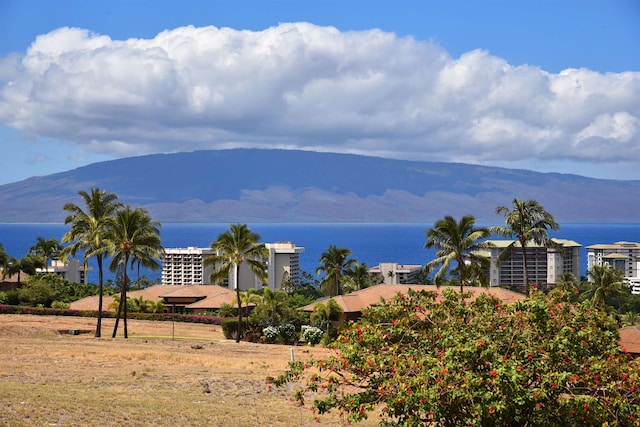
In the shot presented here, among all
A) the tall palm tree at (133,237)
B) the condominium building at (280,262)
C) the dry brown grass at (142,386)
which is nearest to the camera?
the dry brown grass at (142,386)

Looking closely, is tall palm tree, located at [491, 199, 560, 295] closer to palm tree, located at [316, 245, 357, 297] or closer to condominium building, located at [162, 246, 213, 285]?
palm tree, located at [316, 245, 357, 297]

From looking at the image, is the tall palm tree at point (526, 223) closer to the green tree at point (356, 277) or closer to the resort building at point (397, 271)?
the green tree at point (356, 277)

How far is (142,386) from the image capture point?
2420 centimetres

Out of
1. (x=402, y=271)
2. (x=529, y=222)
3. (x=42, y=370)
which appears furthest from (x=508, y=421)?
(x=402, y=271)

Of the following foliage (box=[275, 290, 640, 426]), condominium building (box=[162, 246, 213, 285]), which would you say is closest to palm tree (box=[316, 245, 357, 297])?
foliage (box=[275, 290, 640, 426])

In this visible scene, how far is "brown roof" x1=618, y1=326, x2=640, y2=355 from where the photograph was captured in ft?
99.9

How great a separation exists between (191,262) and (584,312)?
148 m

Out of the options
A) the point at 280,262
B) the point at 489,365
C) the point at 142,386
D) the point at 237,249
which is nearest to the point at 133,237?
the point at 237,249

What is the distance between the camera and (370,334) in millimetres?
15609

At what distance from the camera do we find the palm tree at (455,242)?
45.2 meters

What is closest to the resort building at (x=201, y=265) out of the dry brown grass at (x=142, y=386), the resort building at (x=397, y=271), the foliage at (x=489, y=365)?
the resort building at (x=397, y=271)

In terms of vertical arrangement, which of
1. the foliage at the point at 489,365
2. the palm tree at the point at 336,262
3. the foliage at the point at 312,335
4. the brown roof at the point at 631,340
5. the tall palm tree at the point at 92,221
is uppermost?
the tall palm tree at the point at 92,221

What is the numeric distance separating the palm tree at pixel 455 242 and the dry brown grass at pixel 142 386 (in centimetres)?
1077

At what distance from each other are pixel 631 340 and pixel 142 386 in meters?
18.8
